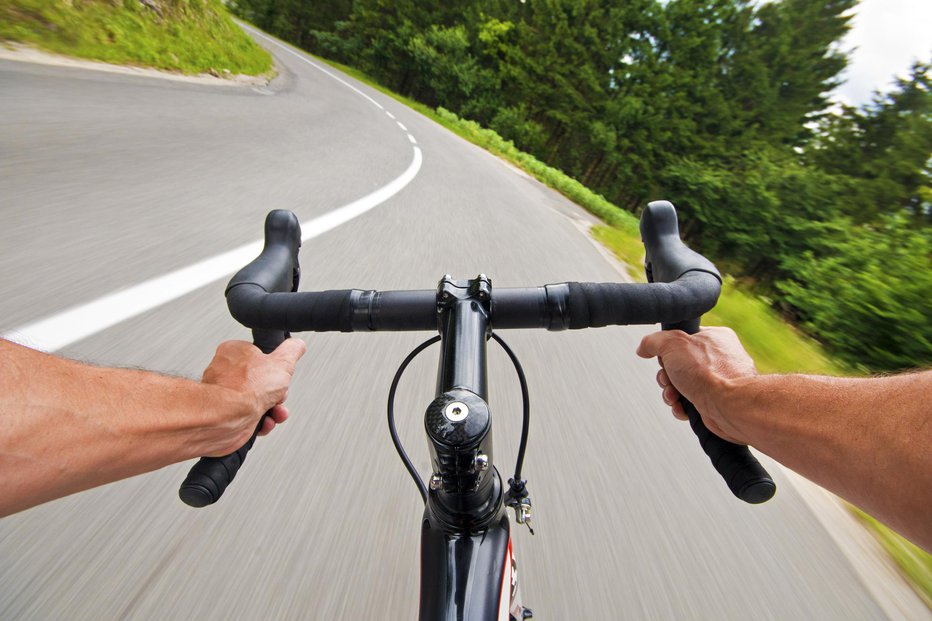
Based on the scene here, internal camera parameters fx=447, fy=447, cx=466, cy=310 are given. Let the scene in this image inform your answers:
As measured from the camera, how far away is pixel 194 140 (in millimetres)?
5891

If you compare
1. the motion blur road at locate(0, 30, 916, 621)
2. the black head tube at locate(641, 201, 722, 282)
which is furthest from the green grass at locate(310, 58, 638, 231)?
the black head tube at locate(641, 201, 722, 282)

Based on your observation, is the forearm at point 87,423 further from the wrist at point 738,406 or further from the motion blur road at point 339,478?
the wrist at point 738,406

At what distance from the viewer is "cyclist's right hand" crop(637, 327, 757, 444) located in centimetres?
111

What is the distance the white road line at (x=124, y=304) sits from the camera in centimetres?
209

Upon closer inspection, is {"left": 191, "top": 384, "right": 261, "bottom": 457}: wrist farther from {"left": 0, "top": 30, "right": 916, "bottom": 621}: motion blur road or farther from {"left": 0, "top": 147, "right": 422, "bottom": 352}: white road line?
{"left": 0, "top": 147, "right": 422, "bottom": 352}: white road line

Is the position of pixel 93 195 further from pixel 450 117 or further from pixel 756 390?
pixel 450 117

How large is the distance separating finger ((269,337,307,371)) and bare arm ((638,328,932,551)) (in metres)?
1.02

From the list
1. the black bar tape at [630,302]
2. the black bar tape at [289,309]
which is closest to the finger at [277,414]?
the black bar tape at [289,309]

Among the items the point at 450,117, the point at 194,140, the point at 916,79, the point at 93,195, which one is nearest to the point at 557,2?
the point at 450,117

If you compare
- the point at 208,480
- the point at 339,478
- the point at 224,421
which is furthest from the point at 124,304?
the point at 208,480

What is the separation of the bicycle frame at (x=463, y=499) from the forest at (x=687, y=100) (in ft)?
60.5

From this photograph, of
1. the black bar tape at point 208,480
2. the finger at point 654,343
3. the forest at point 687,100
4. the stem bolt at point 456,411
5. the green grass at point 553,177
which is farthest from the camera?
the forest at point 687,100

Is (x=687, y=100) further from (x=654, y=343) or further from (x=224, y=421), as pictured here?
(x=224, y=421)

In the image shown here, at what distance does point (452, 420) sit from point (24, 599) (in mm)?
1436
